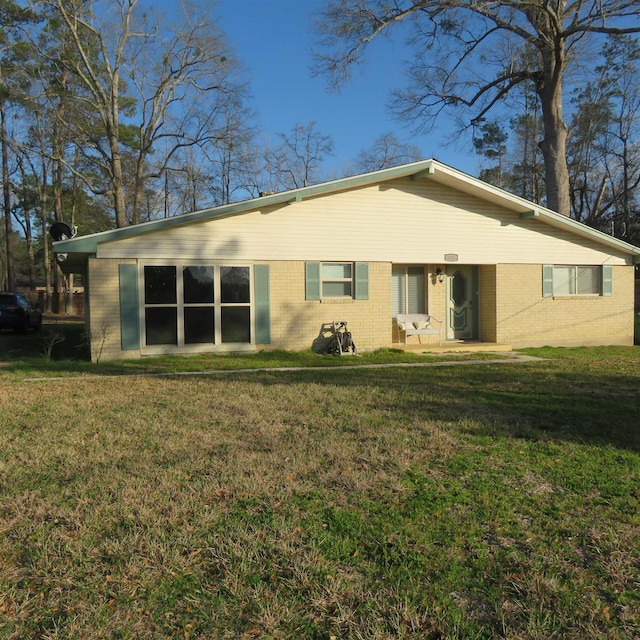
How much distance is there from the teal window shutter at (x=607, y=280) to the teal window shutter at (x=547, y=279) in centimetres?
174

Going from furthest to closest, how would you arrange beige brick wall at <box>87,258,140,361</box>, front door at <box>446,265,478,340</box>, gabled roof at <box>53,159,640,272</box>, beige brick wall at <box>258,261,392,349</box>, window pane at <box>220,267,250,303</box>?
front door at <box>446,265,478,340</box> → beige brick wall at <box>258,261,392,349</box> → window pane at <box>220,267,250,303</box> → beige brick wall at <box>87,258,140,361</box> → gabled roof at <box>53,159,640,272</box>

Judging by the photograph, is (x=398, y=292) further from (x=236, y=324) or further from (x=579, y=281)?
(x=579, y=281)

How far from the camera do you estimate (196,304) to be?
11.5m

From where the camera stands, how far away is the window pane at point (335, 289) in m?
12.5

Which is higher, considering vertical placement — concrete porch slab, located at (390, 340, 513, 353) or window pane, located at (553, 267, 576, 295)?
window pane, located at (553, 267, 576, 295)

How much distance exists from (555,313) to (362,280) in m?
5.79

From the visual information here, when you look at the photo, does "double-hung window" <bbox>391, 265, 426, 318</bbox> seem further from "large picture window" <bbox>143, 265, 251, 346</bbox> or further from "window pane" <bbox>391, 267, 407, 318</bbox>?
"large picture window" <bbox>143, 265, 251, 346</bbox>

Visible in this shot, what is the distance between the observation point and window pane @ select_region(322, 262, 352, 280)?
492 inches

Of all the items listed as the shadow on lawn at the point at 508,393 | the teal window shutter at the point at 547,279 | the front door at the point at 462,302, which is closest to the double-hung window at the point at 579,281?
the teal window shutter at the point at 547,279

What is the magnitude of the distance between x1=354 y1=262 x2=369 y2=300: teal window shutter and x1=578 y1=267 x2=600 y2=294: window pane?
6.52 metres

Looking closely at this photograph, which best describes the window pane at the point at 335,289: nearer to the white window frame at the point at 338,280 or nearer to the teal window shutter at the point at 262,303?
the white window frame at the point at 338,280

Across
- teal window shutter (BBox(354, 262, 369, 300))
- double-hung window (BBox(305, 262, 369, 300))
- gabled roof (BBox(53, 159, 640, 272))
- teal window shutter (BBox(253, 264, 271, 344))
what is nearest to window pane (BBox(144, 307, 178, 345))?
gabled roof (BBox(53, 159, 640, 272))

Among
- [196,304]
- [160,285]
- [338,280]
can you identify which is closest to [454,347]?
[338,280]

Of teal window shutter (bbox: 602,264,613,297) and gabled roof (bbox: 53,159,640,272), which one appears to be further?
teal window shutter (bbox: 602,264,613,297)
